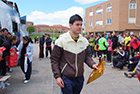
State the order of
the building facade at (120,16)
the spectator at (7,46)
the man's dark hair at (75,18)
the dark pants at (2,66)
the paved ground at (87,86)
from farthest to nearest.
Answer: the building facade at (120,16) → the dark pants at (2,66) → the spectator at (7,46) → the paved ground at (87,86) → the man's dark hair at (75,18)

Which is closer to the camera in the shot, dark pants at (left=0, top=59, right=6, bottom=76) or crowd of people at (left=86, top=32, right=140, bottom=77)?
dark pants at (left=0, top=59, right=6, bottom=76)

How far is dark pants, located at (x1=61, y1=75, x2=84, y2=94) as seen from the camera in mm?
1991

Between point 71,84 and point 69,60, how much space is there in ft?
1.35

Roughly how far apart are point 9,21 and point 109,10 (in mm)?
35996

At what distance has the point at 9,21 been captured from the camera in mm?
6828

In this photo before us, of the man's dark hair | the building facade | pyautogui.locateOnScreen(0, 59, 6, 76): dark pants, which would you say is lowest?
pyautogui.locateOnScreen(0, 59, 6, 76): dark pants

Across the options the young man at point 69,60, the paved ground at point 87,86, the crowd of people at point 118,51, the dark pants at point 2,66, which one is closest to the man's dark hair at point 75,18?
the young man at point 69,60

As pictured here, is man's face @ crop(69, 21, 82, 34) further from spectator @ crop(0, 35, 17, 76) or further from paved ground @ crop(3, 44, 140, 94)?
spectator @ crop(0, 35, 17, 76)

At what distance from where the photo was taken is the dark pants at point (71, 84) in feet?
6.53

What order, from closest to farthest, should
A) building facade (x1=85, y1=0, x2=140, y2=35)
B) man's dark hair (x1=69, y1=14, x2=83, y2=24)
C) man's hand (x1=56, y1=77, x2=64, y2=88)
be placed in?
1. man's hand (x1=56, y1=77, x2=64, y2=88)
2. man's dark hair (x1=69, y1=14, x2=83, y2=24)
3. building facade (x1=85, y1=0, x2=140, y2=35)

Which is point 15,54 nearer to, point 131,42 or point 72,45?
point 72,45

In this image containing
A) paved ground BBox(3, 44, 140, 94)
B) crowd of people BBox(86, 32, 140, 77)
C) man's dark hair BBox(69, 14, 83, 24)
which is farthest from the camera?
crowd of people BBox(86, 32, 140, 77)

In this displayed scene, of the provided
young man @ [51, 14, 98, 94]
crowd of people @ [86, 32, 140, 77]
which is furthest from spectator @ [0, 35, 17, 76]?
crowd of people @ [86, 32, 140, 77]

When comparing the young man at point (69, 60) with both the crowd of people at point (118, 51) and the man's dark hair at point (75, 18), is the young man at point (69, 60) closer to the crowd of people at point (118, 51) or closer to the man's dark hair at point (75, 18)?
the man's dark hair at point (75, 18)
